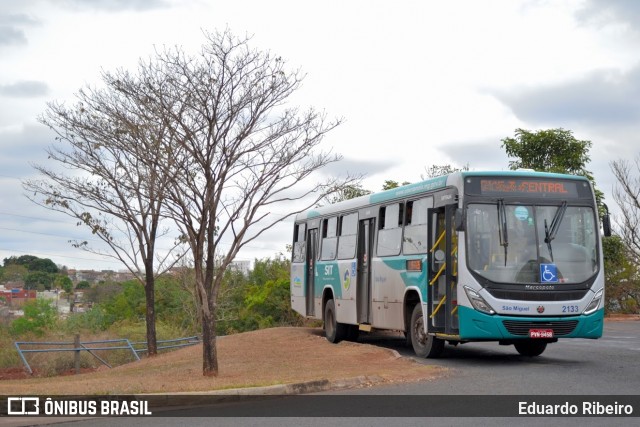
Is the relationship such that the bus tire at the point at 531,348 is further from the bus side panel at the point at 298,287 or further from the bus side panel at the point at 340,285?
the bus side panel at the point at 298,287

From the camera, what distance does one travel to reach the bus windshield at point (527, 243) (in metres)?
16.1

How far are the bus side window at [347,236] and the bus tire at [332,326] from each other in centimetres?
154

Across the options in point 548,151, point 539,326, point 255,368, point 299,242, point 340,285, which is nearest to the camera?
point 539,326

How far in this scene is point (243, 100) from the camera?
16.6m

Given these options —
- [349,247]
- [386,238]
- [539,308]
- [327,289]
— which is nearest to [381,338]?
[327,289]

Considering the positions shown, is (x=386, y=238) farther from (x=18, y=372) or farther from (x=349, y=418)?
(x=18, y=372)

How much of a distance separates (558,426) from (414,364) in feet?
21.6

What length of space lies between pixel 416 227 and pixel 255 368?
13.7 ft

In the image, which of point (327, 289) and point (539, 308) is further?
point (327, 289)

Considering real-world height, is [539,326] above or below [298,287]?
below

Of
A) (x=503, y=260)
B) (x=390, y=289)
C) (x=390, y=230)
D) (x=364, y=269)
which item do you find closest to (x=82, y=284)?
(x=364, y=269)

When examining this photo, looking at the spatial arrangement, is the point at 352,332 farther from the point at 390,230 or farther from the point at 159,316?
the point at 159,316

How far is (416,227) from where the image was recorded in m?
18.2

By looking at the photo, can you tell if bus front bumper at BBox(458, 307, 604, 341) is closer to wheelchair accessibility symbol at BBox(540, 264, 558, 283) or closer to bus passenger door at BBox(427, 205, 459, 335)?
bus passenger door at BBox(427, 205, 459, 335)
